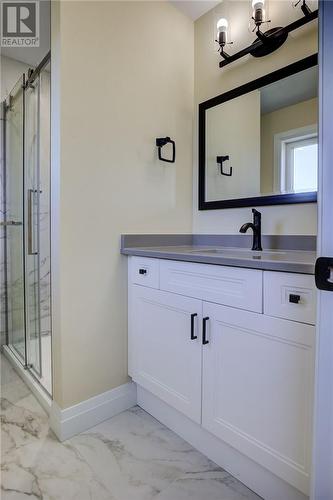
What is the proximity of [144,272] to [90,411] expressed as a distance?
30.9 inches

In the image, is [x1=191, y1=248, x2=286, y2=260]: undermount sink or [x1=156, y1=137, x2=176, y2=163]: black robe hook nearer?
[x1=191, y1=248, x2=286, y2=260]: undermount sink

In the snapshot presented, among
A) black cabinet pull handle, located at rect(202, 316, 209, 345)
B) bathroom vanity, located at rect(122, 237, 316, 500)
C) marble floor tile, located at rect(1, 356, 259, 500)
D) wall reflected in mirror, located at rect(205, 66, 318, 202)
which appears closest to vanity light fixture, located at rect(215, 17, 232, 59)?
wall reflected in mirror, located at rect(205, 66, 318, 202)

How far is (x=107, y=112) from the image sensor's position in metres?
1.56

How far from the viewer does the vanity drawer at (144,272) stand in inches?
58.0

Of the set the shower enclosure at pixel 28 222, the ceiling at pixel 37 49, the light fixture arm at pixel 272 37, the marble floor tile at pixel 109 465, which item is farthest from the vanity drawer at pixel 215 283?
the ceiling at pixel 37 49

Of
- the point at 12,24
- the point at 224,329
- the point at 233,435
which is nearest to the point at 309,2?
the point at 224,329

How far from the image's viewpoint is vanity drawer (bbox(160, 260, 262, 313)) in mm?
1054

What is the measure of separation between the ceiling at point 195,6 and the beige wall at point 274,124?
90 cm

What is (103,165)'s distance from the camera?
155 cm

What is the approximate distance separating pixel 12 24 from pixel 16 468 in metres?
2.57

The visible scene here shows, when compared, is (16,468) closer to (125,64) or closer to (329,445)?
(329,445)

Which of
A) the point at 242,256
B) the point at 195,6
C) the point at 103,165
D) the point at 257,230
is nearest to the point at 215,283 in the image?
the point at 242,256

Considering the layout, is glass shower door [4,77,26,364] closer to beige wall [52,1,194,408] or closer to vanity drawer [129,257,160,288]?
beige wall [52,1,194,408]

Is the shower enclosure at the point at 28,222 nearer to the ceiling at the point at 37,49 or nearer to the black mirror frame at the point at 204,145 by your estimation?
the ceiling at the point at 37,49
